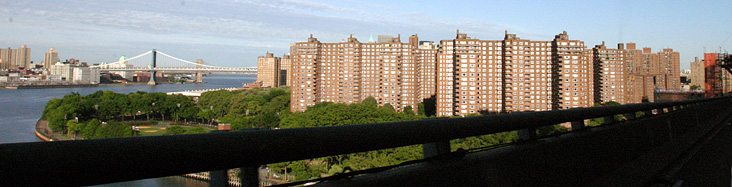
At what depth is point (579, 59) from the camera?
4984cm

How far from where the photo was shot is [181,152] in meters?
Result: 1.12

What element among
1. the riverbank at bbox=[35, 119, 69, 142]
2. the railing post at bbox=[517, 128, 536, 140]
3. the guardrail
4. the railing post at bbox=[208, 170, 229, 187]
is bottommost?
the riverbank at bbox=[35, 119, 69, 142]

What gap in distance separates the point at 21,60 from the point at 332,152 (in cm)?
A: 11515

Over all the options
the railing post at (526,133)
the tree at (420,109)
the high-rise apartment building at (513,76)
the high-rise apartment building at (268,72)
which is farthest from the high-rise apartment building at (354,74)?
the high-rise apartment building at (268,72)

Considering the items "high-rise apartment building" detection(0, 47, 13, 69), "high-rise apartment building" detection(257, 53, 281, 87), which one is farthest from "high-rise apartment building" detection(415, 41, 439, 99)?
"high-rise apartment building" detection(0, 47, 13, 69)

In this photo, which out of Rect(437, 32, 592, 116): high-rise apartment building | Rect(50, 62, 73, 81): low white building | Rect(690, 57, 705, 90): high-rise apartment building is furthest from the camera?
Rect(690, 57, 705, 90): high-rise apartment building

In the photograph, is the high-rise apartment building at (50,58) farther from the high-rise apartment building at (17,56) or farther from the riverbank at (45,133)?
the riverbank at (45,133)

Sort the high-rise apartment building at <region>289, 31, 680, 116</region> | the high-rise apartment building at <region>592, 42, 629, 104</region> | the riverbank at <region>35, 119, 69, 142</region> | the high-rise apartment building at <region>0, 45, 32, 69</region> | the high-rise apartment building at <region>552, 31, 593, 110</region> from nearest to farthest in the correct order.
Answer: the riverbank at <region>35, 119, 69, 142</region> < the high-rise apartment building at <region>552, 31, 593, 110</region> < the high-rise apartment building at <region>289, 31, 680, 116</region> < the high-rise apartment building at <region>592, 42, 629, 104</region> < the high-rise apartment building at <region>0, 45, 32, 69</region>

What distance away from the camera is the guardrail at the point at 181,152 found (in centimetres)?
92

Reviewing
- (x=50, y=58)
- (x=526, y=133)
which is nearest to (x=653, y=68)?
(x=526, y=133)

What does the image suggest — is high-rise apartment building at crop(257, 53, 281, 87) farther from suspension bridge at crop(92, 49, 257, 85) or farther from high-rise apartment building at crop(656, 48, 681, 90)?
high-rise apartment building at crop(656, 48, 681, 90)

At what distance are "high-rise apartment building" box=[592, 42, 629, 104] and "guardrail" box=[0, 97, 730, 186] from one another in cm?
Answer: 6783

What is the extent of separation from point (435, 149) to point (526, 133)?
111cm

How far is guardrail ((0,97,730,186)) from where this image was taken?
3.01 ft
